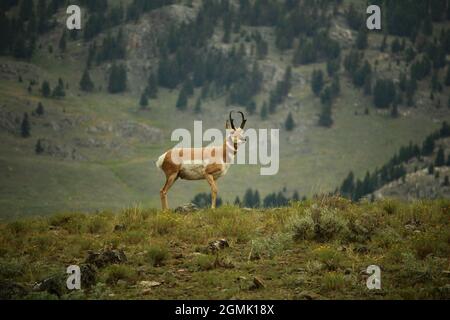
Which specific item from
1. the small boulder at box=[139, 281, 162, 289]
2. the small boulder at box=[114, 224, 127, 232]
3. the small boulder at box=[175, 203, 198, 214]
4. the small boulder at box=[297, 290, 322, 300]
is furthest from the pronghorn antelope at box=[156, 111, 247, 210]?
the small boulder at box=[297, 290, 322, 300]

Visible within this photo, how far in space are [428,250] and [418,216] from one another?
3.81 metres

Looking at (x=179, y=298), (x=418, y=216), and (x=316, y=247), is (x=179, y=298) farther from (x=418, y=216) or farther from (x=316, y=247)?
(x=418, y=216)

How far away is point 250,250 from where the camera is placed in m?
17.2

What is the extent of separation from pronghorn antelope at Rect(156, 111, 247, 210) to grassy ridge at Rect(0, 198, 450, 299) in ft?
10.5

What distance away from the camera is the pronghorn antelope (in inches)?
945

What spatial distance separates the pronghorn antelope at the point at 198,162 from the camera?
24000 mm

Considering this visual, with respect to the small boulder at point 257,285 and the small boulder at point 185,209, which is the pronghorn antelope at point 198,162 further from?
the small boulder at point 257,285

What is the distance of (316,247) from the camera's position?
1730cm

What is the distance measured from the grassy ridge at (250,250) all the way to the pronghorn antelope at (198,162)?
319 centimetres

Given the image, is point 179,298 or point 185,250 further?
point 185,250

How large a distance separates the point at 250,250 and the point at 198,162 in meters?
7.43

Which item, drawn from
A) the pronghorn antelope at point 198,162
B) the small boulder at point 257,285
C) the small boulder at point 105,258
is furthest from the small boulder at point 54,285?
the pronghorn antelope at point 198,162

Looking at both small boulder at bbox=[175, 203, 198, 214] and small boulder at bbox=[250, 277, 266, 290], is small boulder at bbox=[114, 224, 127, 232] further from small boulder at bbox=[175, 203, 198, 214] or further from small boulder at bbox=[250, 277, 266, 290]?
small boulder at bbox=[250, 277, 266, 290]
